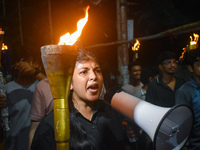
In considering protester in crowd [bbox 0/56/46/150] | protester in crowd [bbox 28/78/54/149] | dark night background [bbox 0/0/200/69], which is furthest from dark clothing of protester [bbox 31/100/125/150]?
dark night background [bbox 0/0/200/69]

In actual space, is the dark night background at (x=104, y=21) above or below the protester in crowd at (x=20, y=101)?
above

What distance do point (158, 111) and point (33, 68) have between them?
295 centimetres

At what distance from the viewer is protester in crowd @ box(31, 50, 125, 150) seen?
4.74ft

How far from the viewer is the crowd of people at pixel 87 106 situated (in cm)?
153

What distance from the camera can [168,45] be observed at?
30.7 feet

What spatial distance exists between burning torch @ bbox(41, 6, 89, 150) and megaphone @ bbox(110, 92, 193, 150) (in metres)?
0.77

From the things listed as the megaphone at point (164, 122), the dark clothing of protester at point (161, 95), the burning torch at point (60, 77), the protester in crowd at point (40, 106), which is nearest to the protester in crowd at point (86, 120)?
the megaphone at point (164, 122)

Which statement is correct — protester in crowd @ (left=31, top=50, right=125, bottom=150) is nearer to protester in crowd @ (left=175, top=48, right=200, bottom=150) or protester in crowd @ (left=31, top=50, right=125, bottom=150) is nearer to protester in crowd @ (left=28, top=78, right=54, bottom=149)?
protester in crowd @ (left=28, top=78, right=54, bottom=149)

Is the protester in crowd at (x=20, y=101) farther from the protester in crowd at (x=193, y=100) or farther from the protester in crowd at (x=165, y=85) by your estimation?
the protester in crowd at (x=193, y=100)

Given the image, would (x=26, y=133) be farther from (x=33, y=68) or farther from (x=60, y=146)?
(x=60, y=146)

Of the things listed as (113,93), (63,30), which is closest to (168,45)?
(63,30)

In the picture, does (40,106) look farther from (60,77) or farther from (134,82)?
(134,82)

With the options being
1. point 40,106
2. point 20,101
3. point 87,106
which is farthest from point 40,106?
point 20,101

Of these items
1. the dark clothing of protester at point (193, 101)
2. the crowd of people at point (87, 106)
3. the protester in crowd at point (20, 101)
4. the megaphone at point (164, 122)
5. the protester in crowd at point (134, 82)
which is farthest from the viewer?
the protester in crowd at point (134, 82)
